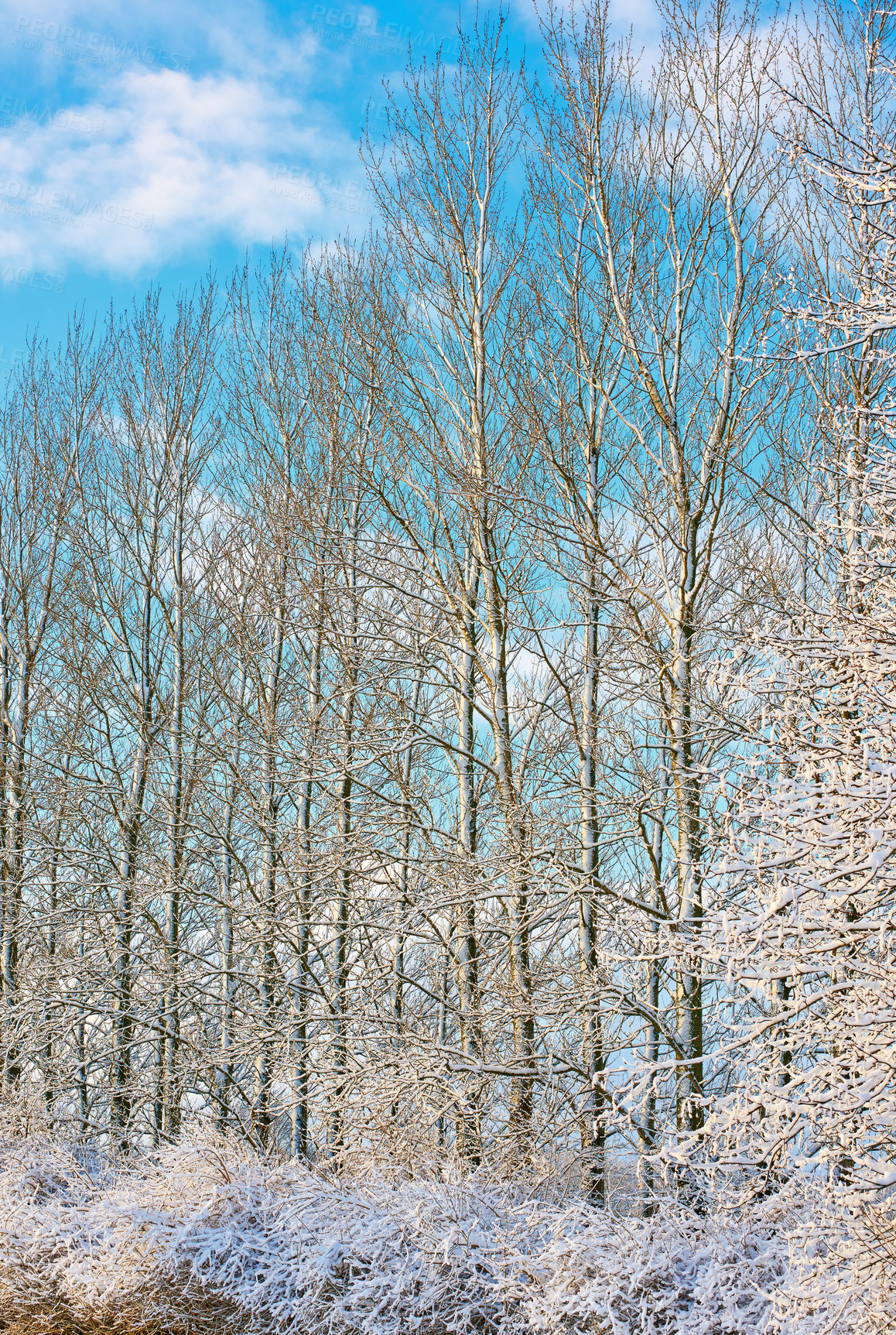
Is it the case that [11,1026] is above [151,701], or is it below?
below

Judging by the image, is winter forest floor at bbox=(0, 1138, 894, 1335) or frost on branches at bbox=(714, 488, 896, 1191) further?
winter forest floor at bbox=(0, 1138, 894, 1335)

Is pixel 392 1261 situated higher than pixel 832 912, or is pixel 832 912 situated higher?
pixel 832 912

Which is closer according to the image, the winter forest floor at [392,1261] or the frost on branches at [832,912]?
the frost on branches at [832,912]

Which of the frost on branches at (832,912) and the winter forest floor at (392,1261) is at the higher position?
the frost on branches at (832,912)

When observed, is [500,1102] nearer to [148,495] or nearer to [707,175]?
[707,175]

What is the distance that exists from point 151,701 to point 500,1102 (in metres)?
7.90

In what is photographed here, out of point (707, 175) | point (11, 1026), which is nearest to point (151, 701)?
point (11, 1026)

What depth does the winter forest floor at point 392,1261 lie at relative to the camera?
16.8 feet

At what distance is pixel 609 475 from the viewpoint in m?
9.84

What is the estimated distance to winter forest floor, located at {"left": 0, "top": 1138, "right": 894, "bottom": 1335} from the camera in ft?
16.8

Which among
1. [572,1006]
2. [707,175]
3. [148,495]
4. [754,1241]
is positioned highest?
[707,175]

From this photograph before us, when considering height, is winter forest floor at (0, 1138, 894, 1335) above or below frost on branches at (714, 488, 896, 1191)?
below

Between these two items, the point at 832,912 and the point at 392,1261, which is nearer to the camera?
the point at 832,912

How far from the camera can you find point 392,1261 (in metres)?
6.30
